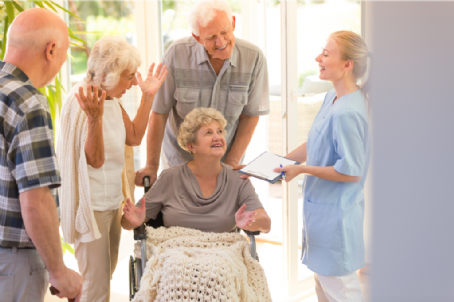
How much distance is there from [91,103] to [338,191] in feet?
3.62

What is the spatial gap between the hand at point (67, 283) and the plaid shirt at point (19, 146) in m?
0.16

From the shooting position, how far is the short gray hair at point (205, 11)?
6.36 ft

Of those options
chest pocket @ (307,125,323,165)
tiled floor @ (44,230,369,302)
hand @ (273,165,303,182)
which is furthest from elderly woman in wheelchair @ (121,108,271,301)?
tiled floor @ (44,230,369,302)

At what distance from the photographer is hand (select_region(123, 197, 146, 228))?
1.86m

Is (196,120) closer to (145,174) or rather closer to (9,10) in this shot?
(145,174)

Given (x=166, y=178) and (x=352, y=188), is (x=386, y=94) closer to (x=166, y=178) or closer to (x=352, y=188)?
(x=352, y=188)

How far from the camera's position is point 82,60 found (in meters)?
4.09

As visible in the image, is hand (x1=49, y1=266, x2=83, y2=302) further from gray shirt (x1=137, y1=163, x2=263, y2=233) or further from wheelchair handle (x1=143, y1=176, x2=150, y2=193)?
wheelchair handle (x1=143, y1=176, x2=150, y2=193)

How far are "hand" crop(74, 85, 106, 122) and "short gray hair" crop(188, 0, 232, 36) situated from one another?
0.62 m

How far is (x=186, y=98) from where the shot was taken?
2.20 meters

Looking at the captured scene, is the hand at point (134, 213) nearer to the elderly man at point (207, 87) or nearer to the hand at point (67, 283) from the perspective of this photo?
the elderly man at point (207, 87)

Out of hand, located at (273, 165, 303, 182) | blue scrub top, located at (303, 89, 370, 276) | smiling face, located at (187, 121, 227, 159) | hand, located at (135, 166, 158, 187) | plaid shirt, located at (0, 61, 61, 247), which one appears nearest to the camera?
plaid shirt, located at (0, 61, 61, 247)

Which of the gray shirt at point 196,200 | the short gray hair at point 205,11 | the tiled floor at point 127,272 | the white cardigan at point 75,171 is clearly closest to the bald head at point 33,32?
the white cardigan at point 75,171

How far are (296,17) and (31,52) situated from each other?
182 centimetres
